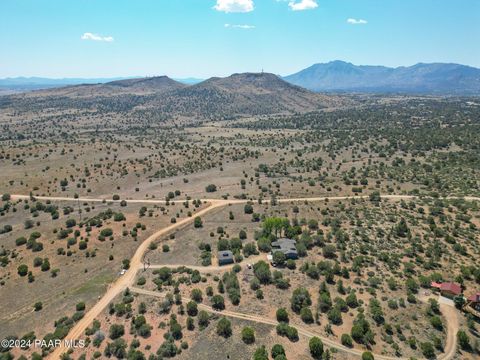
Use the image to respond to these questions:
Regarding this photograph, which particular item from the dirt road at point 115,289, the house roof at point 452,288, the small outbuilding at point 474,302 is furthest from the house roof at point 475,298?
the dirt road at point 115,289

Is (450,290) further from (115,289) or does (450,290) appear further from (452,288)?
(115,289)

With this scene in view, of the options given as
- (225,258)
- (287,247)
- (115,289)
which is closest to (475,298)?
(287,247)

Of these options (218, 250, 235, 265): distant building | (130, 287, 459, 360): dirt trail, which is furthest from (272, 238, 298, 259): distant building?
(130, 287, 459, 360): dirt trail

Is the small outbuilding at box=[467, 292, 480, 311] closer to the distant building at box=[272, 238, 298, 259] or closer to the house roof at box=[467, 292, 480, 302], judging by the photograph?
the house roof at box=[467, 292, 480, 302]

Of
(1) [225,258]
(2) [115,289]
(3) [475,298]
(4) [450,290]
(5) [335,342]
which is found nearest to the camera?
(5) [335,342]

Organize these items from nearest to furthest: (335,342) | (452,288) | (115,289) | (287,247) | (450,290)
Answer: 1. (335,342)
2. (450,290)
3. (452,288)
4. (115,289)
5. (287,247)

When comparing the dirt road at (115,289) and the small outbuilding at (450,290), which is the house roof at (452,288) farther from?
the dirt road at (115,289)

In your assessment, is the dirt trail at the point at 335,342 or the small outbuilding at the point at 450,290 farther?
the small outbuilding at the point at 450,290
